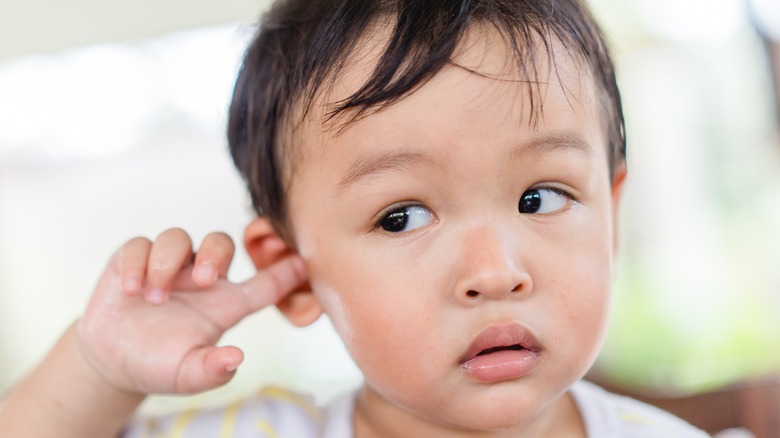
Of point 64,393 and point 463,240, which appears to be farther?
point 64,393

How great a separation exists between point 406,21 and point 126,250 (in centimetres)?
41

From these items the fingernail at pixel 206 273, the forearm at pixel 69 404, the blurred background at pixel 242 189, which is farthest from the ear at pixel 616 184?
the blurred background at pixel 242 189

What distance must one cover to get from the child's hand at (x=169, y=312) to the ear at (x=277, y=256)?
0.02 meters

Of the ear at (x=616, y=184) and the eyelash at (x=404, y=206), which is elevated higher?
the eyelash at (x=404, y=206)

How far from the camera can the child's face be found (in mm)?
810

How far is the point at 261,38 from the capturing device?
107cm

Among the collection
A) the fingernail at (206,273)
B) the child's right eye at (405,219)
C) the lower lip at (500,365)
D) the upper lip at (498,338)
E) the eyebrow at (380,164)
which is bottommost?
the lower lip at (500,365)

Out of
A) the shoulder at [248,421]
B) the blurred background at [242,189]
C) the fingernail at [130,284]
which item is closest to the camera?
the fingernail at [130,284]

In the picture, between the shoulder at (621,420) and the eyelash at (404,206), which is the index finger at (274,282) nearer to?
the eyelash at (404,206)

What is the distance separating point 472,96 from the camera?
0.81 meters

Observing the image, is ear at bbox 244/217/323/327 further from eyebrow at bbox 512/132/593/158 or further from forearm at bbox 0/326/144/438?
eyebrow at bbox 512/132/593/158

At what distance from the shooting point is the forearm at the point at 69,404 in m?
0.98

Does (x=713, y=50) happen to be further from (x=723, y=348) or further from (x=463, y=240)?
(x=463, y=240)

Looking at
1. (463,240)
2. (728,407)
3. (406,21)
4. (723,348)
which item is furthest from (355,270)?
(723,348)
